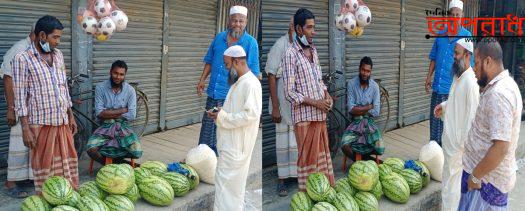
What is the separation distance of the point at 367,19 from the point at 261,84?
1.03 metres

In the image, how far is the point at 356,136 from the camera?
15.8 feet

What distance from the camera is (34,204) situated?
13.4ft

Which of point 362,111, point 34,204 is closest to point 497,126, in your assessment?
point 362,111

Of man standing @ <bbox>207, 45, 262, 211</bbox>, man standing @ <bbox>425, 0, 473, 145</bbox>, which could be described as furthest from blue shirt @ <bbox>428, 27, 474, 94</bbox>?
man standing @ <bbox>207, 45, 262, 211</bbox>

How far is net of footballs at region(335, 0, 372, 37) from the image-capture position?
4.51 m

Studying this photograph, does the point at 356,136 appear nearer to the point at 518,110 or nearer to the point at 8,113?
the point at 518,110

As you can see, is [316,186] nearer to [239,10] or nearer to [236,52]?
[236,52]

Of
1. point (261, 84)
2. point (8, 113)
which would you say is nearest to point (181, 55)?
point (261, 84)

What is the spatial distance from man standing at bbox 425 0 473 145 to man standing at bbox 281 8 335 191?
1527 millimetres

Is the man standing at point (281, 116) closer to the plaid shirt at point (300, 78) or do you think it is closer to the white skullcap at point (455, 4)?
the plaid shirt at point (300, 78)

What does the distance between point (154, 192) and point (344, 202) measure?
5.37 feet

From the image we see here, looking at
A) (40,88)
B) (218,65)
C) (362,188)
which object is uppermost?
(218,65)

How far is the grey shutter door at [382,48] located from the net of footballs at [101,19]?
1840 millimetres

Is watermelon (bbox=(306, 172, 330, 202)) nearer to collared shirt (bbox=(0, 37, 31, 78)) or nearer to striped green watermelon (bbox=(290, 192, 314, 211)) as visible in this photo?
striped green watermelon (bbox=(290, 192, 314, 211))
